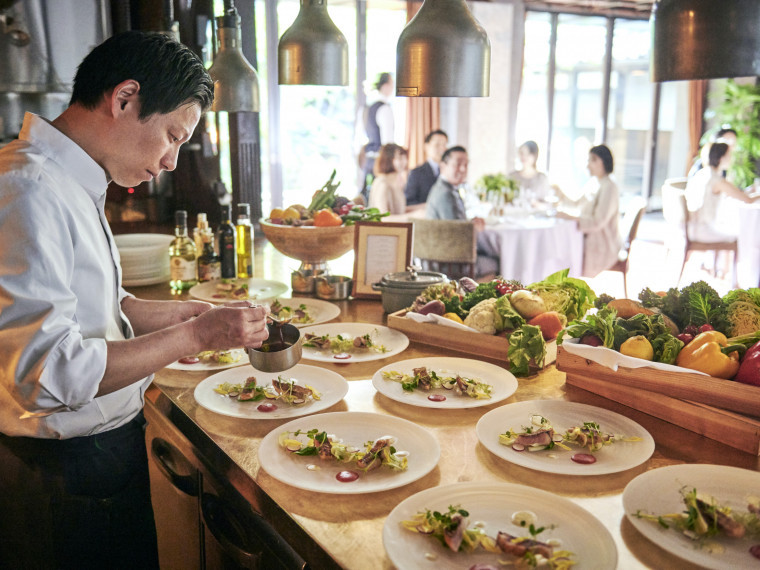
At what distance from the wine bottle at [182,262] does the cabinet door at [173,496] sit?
875 millimetres

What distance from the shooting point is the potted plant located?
9.27m

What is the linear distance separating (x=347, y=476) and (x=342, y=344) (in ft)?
2.35

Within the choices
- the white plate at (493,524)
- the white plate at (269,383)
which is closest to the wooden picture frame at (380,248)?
the white plate at (269,383)

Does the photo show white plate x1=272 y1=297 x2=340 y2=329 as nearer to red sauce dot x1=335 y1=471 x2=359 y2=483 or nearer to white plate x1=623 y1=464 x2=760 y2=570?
red sauce dot x1=335 y1=471 x2=359 y2=483

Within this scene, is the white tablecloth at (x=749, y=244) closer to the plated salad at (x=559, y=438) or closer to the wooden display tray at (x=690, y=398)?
the wooden display tray at (x=690, y=398)

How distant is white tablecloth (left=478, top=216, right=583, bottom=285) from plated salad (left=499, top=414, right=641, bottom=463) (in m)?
3.58

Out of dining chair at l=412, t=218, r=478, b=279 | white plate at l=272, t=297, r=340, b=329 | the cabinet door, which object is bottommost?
the cabinet door

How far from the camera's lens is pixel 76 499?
1.54 m

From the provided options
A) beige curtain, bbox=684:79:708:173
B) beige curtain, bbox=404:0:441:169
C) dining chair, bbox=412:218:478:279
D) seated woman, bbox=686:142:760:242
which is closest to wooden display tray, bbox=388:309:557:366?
dining chair, bbox=412:218:478:279

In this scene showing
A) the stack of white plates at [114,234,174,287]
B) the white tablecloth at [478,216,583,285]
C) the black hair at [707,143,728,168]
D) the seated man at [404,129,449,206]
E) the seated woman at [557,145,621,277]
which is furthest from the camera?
the seated man at [404,129,449,206]

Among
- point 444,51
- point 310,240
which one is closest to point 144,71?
point 444,51

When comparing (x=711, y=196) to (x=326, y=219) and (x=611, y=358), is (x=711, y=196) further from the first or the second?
(x=611, y=358)

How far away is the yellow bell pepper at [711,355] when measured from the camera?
4.75 feet

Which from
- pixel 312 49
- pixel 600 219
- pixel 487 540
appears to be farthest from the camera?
A: pixel 600 219
